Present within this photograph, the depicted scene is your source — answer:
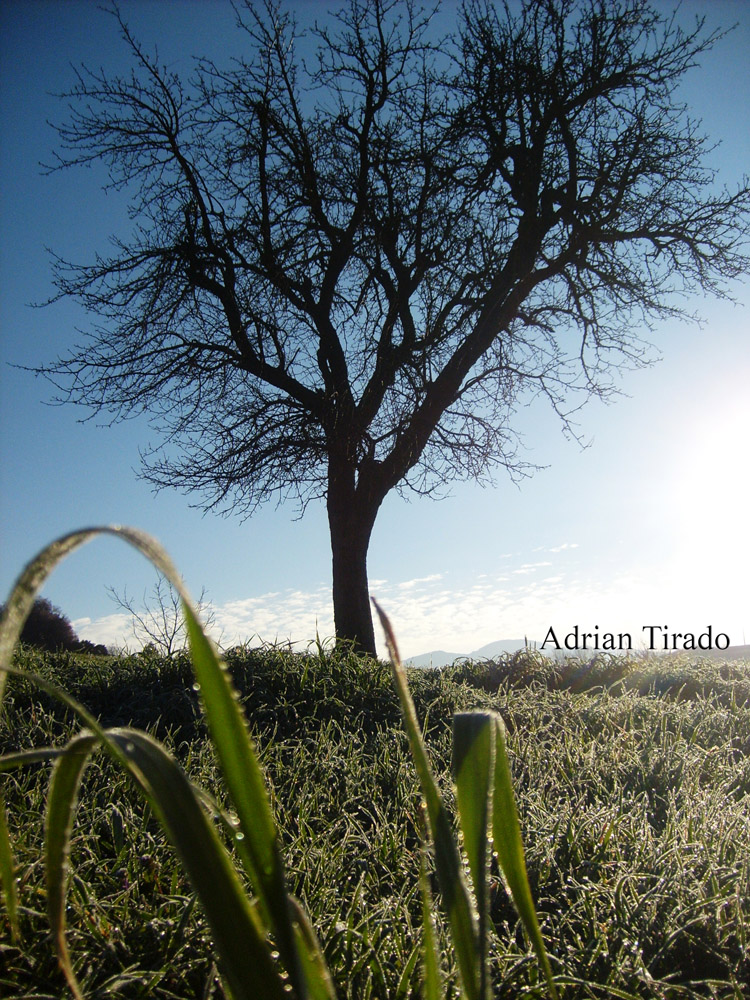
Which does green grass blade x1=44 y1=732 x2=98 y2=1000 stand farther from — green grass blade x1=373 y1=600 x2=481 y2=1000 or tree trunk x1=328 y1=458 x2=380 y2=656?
tree trunk x1=328 y1=458 x2=380 y2=656

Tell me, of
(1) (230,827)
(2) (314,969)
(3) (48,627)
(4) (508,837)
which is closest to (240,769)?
(1) (230,827)

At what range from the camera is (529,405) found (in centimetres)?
754

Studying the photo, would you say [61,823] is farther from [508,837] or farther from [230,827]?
[508,837]

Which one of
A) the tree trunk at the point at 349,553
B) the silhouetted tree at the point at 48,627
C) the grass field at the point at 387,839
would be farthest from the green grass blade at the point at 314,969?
the silhouetted tree at the point at 48,627

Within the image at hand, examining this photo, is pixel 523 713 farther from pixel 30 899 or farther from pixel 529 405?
pixel 529 405

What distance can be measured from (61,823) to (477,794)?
42 centimetres

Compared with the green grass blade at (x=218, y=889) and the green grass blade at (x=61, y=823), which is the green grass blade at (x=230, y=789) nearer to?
the green grass blade at (x=218, y=889)

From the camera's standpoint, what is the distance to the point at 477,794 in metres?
0.68

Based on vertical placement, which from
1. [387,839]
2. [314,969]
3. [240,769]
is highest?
[240,769]

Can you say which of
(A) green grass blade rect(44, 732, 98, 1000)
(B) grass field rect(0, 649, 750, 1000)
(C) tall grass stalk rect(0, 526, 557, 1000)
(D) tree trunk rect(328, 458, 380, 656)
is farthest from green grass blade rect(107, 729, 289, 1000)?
(D) tree trunk rect(328, 458, 380, 656)

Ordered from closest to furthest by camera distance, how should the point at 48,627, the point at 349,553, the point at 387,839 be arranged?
the point at 387,839
the point at 349,553
the point at 48,627

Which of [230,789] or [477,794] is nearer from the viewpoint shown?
[230,789]

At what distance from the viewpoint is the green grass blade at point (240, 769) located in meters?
0.54

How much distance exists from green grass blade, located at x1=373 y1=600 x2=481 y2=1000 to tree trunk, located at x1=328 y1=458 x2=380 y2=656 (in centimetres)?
566
